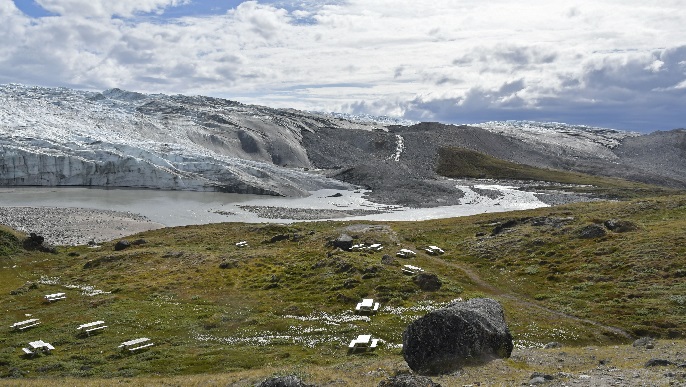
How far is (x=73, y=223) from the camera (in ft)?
305

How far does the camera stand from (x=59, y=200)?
119 meters

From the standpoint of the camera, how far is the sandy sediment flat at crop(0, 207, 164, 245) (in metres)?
84.1

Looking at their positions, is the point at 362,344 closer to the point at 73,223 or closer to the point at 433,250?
the point at 433,250

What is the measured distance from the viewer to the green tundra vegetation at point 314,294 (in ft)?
103

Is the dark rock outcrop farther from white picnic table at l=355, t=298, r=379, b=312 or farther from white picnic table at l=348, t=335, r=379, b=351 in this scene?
white picnic table at l=348, t=335, r=379, b=351

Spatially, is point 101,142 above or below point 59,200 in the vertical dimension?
above

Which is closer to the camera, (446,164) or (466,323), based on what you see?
(466,323)

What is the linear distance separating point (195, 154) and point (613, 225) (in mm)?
122695

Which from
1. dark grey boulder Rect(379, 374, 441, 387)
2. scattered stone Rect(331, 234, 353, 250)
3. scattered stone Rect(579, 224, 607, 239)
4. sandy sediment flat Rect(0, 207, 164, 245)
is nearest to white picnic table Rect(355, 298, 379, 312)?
scattered stone Rect(331, 234, 353, 250)

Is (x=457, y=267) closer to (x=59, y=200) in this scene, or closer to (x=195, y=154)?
(x=59, y=200)

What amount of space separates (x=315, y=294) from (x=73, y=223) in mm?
64002

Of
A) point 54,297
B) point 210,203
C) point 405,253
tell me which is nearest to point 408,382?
point 54,297

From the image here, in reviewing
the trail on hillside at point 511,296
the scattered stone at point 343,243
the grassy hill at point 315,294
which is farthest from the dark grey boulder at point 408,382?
the scattered stone at point 343,243

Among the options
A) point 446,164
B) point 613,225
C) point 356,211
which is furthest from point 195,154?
point 613,225
